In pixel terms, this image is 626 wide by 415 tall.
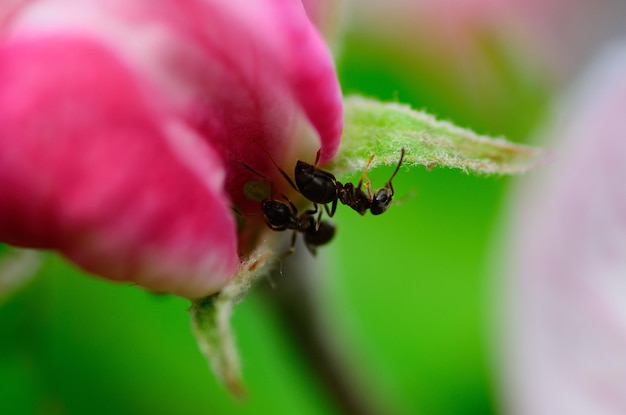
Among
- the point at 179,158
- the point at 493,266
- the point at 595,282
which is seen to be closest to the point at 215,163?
the point at 179,158

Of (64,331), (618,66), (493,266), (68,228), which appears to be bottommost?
(64,331)

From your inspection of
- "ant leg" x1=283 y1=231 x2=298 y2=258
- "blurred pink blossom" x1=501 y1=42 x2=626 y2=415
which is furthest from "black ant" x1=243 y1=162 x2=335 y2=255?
"blurred pink blossom" x1=501 y1=42 x2=626 y2=415

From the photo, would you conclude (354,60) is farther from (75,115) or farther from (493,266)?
(75,115)

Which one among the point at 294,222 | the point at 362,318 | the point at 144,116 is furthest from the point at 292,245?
the point at 362,318

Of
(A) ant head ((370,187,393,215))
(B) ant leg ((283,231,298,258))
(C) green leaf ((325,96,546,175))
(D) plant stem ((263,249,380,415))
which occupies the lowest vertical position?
(D) plant stem ((263,249,380,415))

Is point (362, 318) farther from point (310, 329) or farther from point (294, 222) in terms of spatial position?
point (294, 222)

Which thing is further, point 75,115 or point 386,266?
point 386,266

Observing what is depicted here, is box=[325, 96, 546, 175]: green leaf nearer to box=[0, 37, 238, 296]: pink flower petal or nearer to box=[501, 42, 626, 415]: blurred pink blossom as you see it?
box=[0, 37, 238, 296]: pink flower petal
